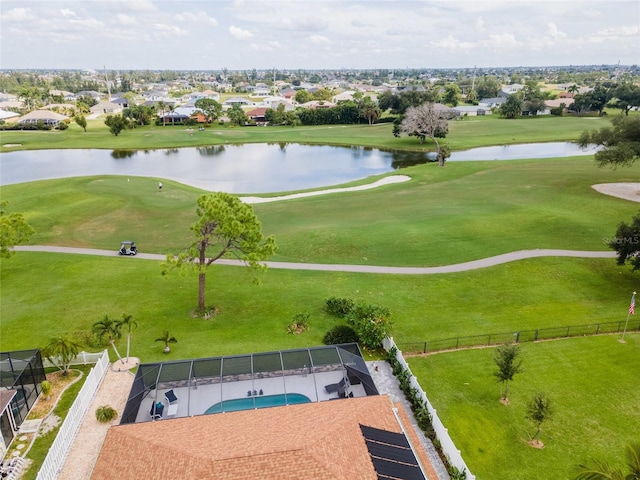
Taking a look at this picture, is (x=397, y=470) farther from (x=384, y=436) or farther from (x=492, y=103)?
(x=492, y=103)

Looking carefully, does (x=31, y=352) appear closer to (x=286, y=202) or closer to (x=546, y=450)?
(x=546, y=450)

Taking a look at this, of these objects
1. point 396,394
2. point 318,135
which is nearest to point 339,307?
point 396,394

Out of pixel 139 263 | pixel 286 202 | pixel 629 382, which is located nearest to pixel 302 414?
pixel 629 382

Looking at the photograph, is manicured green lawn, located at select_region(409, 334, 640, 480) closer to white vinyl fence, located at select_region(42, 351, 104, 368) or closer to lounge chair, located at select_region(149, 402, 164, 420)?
lounge chair, located at select_region(149, 402, 164, 420)

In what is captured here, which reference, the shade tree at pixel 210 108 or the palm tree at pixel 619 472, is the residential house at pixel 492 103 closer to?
the shade tree at pixel 210 108

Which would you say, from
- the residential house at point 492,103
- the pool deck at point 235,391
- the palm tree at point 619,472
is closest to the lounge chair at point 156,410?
the pool deck at point 235,391

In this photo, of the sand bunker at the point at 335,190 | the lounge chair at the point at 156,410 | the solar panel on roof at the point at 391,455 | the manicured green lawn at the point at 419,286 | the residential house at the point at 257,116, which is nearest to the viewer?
the solar panel on roof at the point at 391,455
